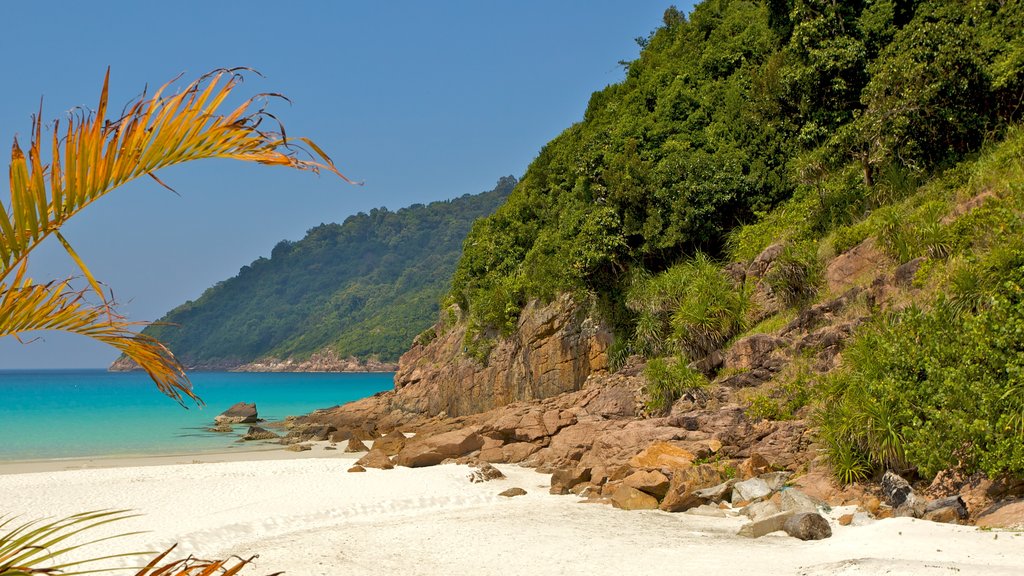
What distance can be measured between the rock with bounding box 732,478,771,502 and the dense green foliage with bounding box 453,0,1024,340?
6671 mm

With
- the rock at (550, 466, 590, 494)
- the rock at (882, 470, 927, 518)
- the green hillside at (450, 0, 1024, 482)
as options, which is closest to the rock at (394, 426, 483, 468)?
the rock at (550, 466, 590, 494)

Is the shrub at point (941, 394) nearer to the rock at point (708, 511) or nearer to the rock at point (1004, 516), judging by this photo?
the rock at point (1004, 516)

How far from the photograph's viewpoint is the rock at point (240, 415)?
4200cm

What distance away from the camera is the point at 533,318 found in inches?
1078

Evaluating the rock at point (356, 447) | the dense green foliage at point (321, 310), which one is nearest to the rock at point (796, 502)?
the rock at point (356, 447)

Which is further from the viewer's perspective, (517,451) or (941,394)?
(517,451)

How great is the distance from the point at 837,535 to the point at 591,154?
1865 centimetres

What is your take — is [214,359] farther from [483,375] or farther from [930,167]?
[930,167]

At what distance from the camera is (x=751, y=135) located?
80.5ft

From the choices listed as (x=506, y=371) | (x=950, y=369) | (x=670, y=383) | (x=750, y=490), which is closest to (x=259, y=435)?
(x=506, y=371)

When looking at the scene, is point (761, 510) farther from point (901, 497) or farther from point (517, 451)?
point (517, 451)

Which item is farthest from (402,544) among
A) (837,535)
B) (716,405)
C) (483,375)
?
(483,375)

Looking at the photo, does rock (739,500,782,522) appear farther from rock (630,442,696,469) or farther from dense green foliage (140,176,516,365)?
dense green foliage (140,176,516,365)

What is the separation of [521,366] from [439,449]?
775 centimetres
